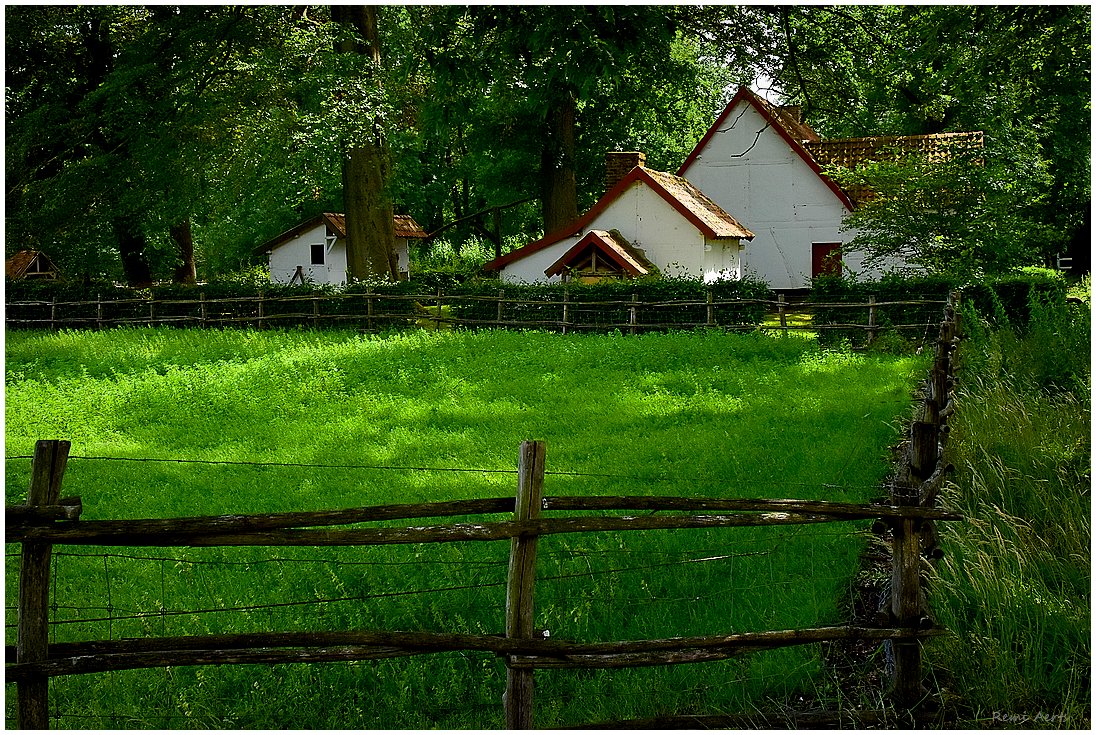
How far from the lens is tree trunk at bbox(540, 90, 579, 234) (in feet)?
114

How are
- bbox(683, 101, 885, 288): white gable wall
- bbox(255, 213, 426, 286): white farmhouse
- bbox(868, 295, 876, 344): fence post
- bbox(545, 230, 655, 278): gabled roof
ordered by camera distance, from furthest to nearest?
bbox(255, 213, 426, 286): white farmhouse → bbox(683, 101, 885, 288): white gable wall → bbox(545, 230, 655, 278): gabled roof → bbox(868, 295, 876, 344): fence post

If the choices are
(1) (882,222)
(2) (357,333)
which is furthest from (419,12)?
(1) (882,222)

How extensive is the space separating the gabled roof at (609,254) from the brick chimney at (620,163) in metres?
3.58

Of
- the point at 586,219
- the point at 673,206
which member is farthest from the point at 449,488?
the point at 586,219

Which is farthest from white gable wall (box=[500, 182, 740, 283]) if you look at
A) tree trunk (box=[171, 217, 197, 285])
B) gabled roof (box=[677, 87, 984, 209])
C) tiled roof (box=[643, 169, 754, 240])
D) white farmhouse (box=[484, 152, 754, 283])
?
tree trunk (box=[171, 217, 197, 285])

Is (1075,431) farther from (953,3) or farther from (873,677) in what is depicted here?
(953,3)

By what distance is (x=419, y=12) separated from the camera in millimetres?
22328

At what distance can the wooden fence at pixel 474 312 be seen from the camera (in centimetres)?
2117

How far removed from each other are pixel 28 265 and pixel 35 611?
5083 cm

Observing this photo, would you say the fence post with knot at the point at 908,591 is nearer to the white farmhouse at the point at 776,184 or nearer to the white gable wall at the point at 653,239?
the white gable wall at the point at 653,239

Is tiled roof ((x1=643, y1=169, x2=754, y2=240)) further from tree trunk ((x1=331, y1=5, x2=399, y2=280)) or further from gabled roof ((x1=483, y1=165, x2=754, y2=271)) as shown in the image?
tree trunk ((x1=331, y1=5, x2=399, y2=280))

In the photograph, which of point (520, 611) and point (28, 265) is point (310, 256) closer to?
point (28, 265)

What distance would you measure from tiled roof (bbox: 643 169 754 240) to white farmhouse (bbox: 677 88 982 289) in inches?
30.3

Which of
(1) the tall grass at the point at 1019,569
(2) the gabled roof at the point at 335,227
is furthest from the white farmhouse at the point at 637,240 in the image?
(1) the tall grass at the point at 1019,569
